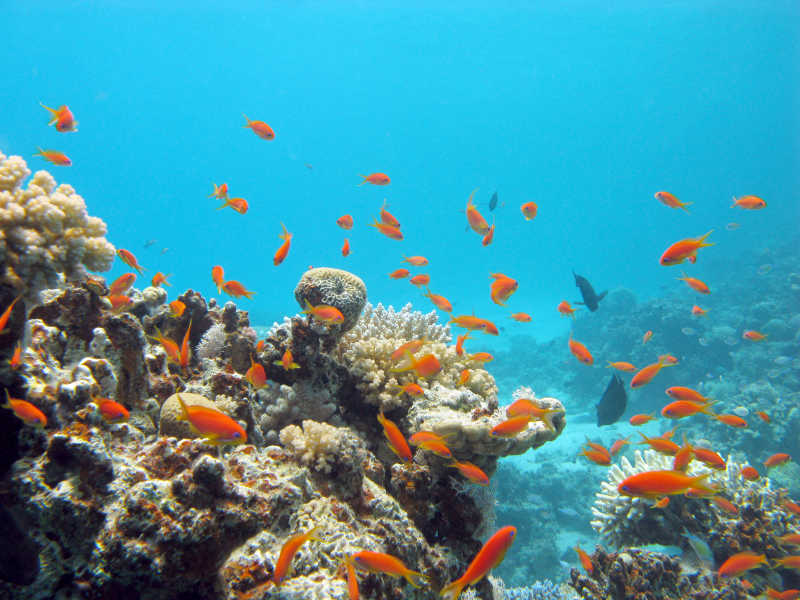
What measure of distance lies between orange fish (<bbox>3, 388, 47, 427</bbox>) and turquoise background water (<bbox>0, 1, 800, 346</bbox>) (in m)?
73.7

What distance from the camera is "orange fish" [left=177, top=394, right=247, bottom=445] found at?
220 cm

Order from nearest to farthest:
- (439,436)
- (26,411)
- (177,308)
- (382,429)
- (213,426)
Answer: (26,411) < (213,426) < (439,436) < (382,429) < (177,308)

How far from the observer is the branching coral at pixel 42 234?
7.47 ft

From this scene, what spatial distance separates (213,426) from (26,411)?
104cm

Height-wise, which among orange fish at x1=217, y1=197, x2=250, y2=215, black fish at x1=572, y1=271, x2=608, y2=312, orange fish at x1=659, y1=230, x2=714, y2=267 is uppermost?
black fish at x1=572, y1=271, x2=608, y2=312

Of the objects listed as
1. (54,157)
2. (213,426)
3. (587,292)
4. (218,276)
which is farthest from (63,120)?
(587,292)

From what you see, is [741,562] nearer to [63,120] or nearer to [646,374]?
[646,374]

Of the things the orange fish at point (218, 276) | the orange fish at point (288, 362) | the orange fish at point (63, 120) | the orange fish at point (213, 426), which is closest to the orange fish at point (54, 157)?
the orange fish at point (63, 120)

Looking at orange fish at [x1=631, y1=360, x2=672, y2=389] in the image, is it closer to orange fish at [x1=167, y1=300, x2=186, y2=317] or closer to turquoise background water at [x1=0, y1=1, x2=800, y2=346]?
orange fish at [x1=167, y1=300, x2=186, y2=317]

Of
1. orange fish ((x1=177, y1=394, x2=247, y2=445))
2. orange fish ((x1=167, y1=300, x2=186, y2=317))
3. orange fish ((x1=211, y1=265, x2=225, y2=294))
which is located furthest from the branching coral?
orange fish ((x1=211, y1=265, x2=225, y2=294))

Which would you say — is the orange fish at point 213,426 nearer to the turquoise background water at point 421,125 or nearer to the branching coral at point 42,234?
the branching coral at point 42,234

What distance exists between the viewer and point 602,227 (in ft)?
412

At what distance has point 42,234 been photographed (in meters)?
2.42

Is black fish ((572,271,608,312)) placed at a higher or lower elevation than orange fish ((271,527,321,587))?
higher
